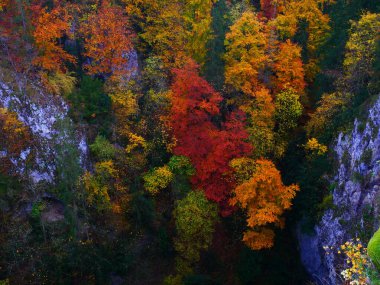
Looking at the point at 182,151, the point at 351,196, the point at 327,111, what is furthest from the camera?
the point at 182,151

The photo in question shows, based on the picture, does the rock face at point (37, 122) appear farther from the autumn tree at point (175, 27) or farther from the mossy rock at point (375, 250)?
the mossy rock at point (375, 250)

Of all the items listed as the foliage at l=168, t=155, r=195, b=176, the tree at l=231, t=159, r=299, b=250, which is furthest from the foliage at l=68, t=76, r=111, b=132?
the tree at l=231, t=159, r=299, b=250

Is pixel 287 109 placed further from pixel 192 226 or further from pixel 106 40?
pixel 106 40

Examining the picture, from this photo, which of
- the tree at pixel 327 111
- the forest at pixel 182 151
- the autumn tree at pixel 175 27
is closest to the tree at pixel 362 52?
the forest at pixel 182 151

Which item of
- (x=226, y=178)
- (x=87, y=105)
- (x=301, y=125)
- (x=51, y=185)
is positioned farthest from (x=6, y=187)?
(x=301, y=125)

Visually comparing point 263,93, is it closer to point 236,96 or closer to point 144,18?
point 236,96

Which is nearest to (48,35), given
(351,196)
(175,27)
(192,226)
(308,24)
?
(175,27)
